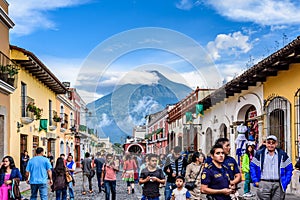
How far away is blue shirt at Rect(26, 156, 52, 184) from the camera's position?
37.0 feet

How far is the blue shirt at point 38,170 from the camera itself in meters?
11.3

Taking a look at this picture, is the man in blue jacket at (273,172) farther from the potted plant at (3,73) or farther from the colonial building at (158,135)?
the colonial building at (158,135)

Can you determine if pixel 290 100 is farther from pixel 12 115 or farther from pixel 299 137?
pixel 12 115

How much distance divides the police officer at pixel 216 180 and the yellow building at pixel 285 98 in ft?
20.0

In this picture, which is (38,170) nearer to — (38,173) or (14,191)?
(38,173)

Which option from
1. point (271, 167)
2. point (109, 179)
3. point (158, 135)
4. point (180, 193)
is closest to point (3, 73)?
point (109, 179)

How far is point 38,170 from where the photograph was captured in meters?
11.3

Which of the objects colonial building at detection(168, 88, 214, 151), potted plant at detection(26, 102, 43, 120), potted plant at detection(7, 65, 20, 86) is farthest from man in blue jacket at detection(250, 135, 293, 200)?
potted plant at detection(26, 102, 43, 120)

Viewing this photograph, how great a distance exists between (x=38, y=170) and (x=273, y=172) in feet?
17.5

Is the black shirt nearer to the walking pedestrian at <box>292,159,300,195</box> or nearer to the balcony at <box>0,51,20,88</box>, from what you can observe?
the walking pedestrian at <box>292,159,300,195</box>

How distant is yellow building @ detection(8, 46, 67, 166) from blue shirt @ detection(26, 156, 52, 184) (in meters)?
10.4

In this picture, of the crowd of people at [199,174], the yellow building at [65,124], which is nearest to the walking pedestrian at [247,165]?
the crowd of people at [199,174]

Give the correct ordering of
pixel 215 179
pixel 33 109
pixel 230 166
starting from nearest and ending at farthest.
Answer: pixel 215 179
pixel 230 166
pixel 33 109

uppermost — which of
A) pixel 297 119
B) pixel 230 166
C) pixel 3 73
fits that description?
pixel 3 73
